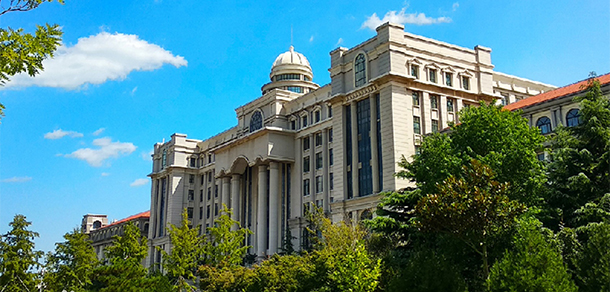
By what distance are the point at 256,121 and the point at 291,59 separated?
11.5 metres

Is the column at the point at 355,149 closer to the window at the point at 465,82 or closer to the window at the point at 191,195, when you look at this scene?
the window at the point at 465,82

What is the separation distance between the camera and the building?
49.2 meters

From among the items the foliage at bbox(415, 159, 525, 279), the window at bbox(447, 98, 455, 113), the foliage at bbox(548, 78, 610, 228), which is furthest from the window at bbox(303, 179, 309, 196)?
the foliage at bbox(415, 159, 525, 279)

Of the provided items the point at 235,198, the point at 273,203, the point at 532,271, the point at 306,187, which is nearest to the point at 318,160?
the point at 306,187

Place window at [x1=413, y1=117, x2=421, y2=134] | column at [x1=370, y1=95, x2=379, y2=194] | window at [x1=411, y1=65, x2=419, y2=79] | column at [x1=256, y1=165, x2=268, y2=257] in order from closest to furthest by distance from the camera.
Answer: column at [x1=370, y1=95, x2=379, y2=194] → window at [x1=413, y1=117, x2=421, y2=134] → window at [x1=411, y1=65, x2=419, y2=79] → column at [x1=256, y1=165, x2=268, y2=257]

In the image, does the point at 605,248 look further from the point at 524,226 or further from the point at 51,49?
the point at 51,49

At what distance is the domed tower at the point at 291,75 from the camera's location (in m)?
76.3

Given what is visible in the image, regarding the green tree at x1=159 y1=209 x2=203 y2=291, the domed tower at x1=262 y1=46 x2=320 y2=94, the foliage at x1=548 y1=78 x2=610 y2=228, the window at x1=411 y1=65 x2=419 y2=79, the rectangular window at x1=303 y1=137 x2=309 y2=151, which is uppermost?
the domed tower at x1=262 y1=46 x2=320 y2=94

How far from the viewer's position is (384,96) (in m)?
48.9

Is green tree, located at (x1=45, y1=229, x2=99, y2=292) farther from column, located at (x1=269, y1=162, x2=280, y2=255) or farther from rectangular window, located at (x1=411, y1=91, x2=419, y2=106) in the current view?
rectangular window, located at (x1=411, y1=91, x2=419, y2=106)


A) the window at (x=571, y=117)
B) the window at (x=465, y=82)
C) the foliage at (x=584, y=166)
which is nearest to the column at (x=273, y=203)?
the window at (x=465, y=82)

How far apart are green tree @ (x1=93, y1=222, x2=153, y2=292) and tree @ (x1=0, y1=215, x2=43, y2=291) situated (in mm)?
4330

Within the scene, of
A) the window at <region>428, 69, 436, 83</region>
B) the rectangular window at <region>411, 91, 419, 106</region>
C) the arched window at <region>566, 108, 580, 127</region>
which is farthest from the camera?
the window at <region>428, 69, 436, 83</region>

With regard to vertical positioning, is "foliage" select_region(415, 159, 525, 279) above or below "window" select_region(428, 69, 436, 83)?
below
